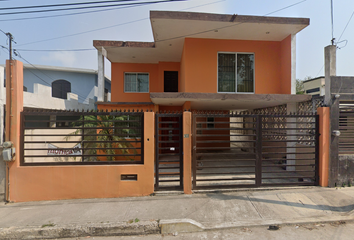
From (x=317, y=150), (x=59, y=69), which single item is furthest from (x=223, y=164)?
(x=59, y=69)

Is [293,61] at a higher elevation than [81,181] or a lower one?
higher

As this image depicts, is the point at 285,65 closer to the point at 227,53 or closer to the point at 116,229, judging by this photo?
the point at 227,53

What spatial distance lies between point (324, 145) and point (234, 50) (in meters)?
4.82

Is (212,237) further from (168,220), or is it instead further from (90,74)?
(90,74)

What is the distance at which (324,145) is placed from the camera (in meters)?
5.33

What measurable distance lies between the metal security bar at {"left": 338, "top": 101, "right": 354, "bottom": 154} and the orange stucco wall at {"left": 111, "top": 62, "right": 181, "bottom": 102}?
7.95 metres

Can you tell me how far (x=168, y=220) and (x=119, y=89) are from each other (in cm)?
907

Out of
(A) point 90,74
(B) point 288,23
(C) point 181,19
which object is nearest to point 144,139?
(C) point 181,19

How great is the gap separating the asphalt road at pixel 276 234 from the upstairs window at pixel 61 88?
1893cm

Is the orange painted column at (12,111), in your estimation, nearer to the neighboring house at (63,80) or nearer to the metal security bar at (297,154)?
the metal security bar at (297,154)

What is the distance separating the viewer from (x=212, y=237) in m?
3.43

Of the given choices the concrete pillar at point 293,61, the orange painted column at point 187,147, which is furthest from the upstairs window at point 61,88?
the concrete pillar at point 293,61

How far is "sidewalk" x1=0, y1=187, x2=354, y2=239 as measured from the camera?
11.8 feet

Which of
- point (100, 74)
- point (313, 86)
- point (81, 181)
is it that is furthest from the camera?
point (313, 86)
